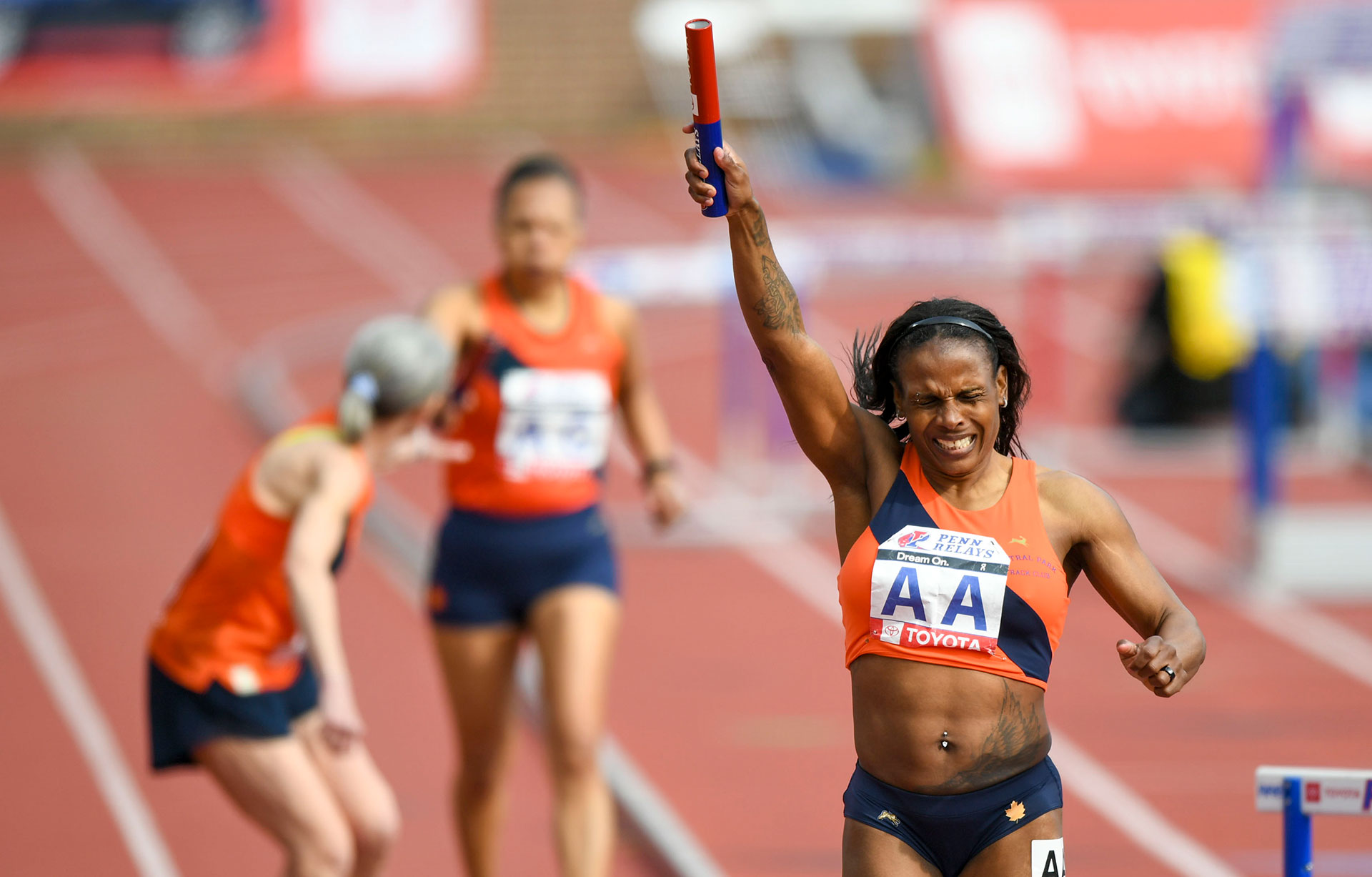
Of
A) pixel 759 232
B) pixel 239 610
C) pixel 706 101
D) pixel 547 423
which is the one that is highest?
pixel 706 101

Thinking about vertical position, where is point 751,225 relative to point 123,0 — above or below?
below

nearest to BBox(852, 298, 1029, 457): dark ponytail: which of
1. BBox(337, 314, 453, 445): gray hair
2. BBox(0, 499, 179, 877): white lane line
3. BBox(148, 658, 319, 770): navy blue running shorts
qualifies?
BBox(337, 314, 453, 445): gray hair

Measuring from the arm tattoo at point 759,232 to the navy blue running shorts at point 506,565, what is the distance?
205 cm

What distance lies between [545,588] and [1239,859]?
9.10 ft

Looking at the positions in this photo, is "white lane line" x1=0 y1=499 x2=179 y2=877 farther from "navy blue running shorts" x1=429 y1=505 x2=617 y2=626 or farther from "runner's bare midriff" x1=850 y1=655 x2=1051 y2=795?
"runner's bare midriff" x1=850 y1=655 x2=1051 y2=795

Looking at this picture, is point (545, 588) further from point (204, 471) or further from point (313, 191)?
point (313, 191)

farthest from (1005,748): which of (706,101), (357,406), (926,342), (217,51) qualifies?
(217,51)

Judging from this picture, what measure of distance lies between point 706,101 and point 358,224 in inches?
673

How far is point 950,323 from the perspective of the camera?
321 cm

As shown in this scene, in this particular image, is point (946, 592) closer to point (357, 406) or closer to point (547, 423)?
point (357, 406)

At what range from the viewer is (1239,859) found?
608cm

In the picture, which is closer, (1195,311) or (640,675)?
(640,675)

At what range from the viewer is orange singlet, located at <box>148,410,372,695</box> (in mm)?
4184

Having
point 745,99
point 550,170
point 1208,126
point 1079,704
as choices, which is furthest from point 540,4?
point 550,170
